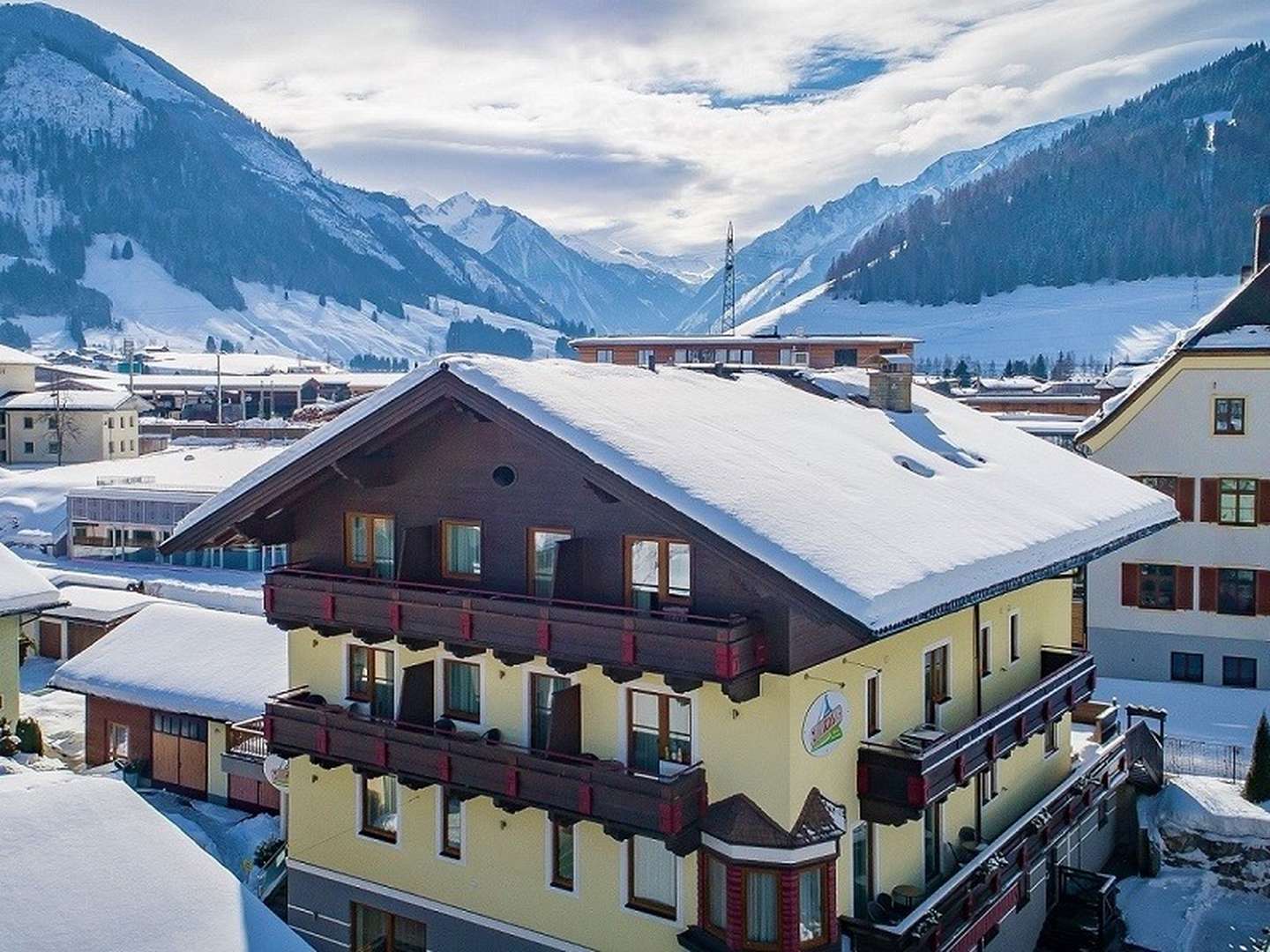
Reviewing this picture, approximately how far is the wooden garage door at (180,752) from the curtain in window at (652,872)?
53.8 ft

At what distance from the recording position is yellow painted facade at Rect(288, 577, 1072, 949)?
1641cm

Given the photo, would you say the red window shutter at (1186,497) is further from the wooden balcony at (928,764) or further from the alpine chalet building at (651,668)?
the wooden balcony at (928,764)

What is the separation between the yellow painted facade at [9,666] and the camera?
30.8 metres

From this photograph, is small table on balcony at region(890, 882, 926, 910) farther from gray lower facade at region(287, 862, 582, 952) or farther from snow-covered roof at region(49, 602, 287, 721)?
snow-covered roof at region(49, 602, 287, 721)

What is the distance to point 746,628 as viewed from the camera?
1548cm

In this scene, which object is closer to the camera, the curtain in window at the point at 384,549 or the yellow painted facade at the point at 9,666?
the curtain in window at the point at 384,549

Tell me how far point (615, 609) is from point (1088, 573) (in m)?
25.6

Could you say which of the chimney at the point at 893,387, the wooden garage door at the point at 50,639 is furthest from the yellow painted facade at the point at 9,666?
the chimney at the point at 893,387

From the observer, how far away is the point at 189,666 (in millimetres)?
31422

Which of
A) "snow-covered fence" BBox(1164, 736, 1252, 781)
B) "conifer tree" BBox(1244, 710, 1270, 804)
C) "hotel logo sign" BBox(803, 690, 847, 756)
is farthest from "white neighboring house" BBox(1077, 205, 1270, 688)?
Result: "hotel logo sign" BBox(803, 690, 847, 756)

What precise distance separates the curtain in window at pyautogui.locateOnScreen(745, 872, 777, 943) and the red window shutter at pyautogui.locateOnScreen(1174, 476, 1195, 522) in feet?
81.8

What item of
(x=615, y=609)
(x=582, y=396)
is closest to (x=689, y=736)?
(x=615, y=609)

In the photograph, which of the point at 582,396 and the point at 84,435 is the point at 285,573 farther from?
the point at 84,435

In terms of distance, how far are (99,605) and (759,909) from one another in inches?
1388
